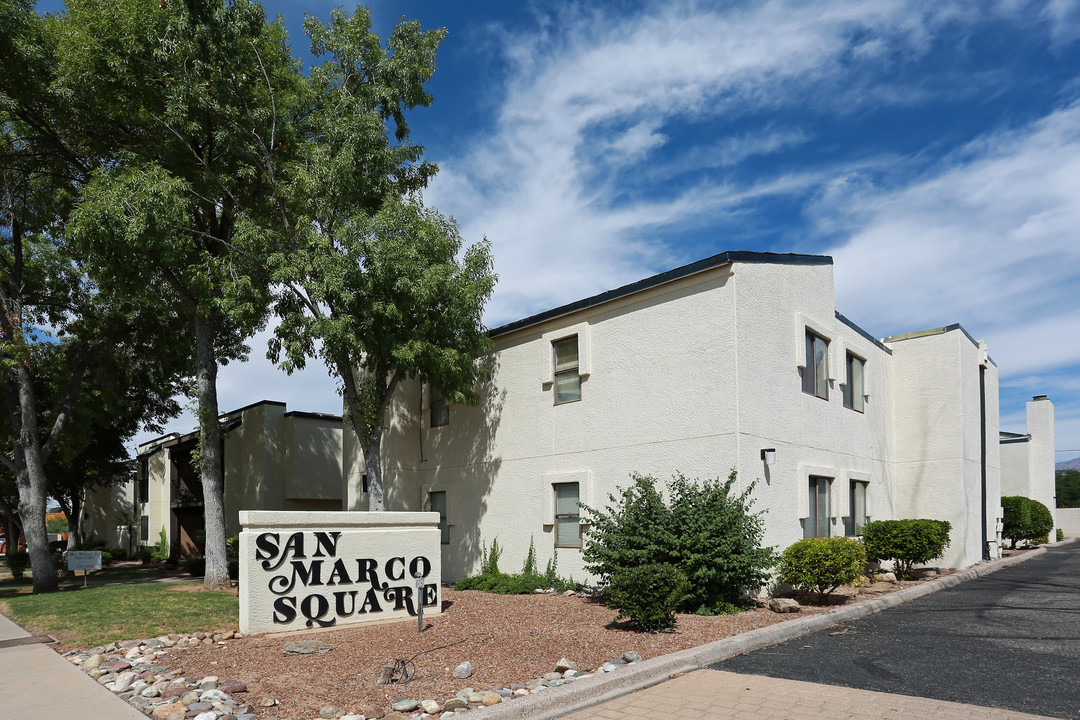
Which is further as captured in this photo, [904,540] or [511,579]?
[511,579]

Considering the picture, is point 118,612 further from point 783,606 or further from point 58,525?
point 58,525

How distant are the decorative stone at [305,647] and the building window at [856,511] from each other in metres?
11.3

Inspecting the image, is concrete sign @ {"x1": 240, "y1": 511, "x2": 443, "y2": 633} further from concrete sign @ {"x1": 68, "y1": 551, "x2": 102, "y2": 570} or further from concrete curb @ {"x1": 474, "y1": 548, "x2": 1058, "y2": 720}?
concrete sign @ {"x1": 68, "y1": 551, "x2": 102, "y2": 570}

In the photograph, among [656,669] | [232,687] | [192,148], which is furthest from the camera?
[192,148]

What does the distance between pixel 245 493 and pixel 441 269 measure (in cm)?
1711

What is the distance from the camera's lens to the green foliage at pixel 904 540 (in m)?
15.0

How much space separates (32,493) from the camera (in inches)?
698

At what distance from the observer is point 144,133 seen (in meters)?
17.0

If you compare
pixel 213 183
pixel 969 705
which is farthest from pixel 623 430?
pixel 213 183

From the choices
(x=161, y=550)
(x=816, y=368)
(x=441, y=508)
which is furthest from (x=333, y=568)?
(x=161, y=550)

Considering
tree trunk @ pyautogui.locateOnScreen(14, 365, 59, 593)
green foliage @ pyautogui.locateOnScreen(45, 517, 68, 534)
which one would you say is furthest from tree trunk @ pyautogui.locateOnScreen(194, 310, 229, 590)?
green foliage @ pyautogui.locateOnScreen(45, 517, 68, 534)

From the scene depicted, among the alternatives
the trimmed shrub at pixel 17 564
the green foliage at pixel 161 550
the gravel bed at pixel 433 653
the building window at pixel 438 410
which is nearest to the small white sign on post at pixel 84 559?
the trimmed shrub at pixel 17 564

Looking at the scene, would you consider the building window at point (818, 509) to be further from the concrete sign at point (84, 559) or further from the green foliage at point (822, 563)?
the concrete sign at point (84, 559)

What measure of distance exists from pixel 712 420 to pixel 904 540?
5708 millimetres
